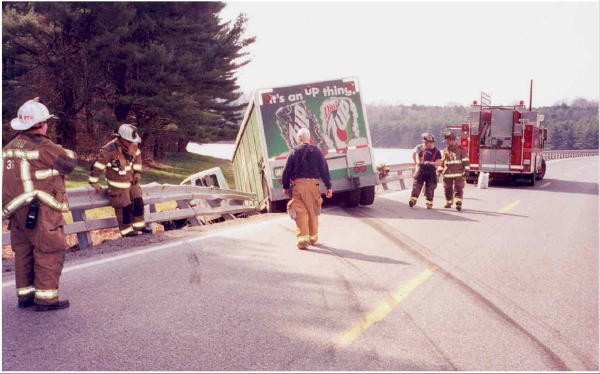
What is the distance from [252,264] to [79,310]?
2.36 metres

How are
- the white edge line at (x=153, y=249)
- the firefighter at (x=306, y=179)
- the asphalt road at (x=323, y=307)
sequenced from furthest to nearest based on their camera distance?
1. the firefighter at (x=306, y=179)
2. the white edge line at (x=153, y=249)
3. the asphalt road at (x=323, y=307)

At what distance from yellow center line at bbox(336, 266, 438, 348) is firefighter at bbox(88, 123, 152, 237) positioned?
4.67 metres

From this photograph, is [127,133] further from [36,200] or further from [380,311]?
[380,311]

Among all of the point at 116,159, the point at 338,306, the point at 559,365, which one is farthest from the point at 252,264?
the point at 559,365

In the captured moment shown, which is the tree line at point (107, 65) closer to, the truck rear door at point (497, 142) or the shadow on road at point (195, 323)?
the truck rear door at point (497, 142)

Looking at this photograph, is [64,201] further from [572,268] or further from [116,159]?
[572,268]

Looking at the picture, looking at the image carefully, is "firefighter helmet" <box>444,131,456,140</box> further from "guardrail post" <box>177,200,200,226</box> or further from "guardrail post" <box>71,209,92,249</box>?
"guardrail post" <box>71,209,92,249</box>

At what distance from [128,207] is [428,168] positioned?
728 cm

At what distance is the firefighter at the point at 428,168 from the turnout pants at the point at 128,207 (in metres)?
6.67

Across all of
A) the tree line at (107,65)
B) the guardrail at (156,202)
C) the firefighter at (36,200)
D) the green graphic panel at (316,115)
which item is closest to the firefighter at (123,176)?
the guardrail at (156,202)

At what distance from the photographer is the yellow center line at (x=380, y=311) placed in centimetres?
432

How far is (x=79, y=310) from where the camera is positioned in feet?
16.2

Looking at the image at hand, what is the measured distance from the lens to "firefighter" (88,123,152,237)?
27.8 feet

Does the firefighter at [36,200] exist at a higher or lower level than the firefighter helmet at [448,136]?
lower
